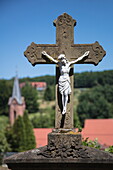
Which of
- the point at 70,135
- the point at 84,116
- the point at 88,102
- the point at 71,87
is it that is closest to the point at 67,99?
the point at 71,87

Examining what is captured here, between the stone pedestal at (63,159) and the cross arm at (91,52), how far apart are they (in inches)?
75.1

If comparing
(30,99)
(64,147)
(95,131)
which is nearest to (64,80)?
(64,147)

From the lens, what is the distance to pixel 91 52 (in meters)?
6.73

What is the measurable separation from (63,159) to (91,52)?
2.55 metres

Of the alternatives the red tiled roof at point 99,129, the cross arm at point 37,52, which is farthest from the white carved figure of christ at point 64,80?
the red tiled roof at point 99,129

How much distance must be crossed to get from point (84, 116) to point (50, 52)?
6356 centimetres

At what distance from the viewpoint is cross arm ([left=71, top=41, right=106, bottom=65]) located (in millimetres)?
6699

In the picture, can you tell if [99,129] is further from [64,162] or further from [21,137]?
[64,162]

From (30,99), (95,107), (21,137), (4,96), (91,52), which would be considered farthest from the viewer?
(30,99)

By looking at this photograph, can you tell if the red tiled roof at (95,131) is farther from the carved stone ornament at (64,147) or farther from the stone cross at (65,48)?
the carved stone ornament at (64,147)

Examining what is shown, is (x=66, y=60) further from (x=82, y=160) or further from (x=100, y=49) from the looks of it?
(x=82, y=160)

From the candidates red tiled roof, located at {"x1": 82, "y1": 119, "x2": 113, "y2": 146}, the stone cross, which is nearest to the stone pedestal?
the stone cross

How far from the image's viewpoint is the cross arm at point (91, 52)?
22.0ft
